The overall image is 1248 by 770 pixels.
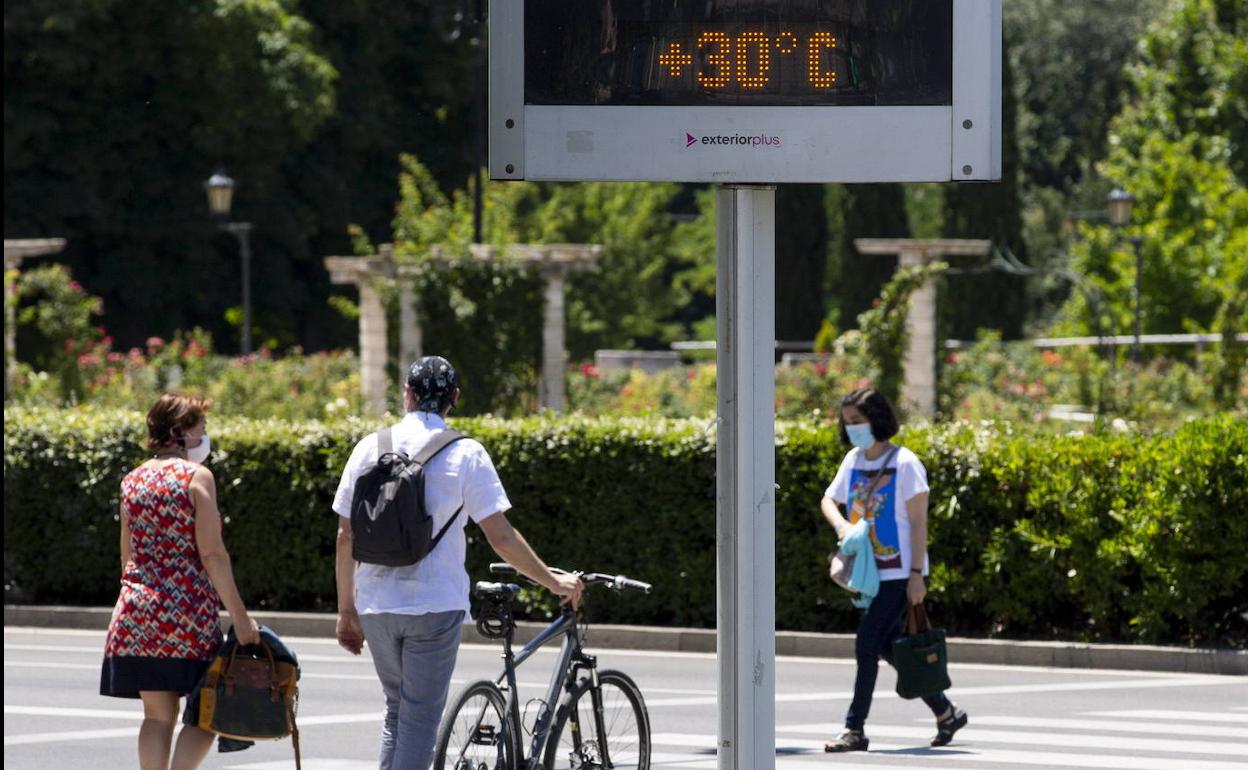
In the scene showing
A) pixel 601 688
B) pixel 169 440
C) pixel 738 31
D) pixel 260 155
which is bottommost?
pixel 601 688

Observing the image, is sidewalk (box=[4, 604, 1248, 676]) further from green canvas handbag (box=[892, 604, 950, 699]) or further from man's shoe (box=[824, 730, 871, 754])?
man's shoe (box=[824, 730, 871, 754])

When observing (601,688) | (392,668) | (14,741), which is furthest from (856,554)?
(14,741)

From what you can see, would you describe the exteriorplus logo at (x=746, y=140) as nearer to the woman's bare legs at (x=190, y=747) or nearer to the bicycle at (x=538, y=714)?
the bicycle at (x=538, y=714)

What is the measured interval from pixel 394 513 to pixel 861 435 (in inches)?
146

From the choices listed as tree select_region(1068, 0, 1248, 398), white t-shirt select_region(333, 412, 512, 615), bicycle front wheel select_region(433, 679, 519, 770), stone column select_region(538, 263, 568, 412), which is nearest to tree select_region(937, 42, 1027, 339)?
tree select_region(1068, 0, 1248, 398)

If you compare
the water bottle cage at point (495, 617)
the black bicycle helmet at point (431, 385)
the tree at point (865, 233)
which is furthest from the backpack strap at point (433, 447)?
the tree at point (865, 233)

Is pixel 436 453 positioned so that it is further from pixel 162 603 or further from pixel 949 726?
pixel 949 726

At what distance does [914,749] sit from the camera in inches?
389

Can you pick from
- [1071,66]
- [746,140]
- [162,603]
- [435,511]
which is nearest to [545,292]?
[162,603]

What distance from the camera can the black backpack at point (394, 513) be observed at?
21.8 feet

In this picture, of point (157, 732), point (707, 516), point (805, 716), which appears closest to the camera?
point (157, 732)

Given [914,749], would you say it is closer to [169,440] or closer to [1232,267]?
[169,440]

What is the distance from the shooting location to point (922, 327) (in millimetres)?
27625

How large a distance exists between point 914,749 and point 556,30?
5.54 meters
